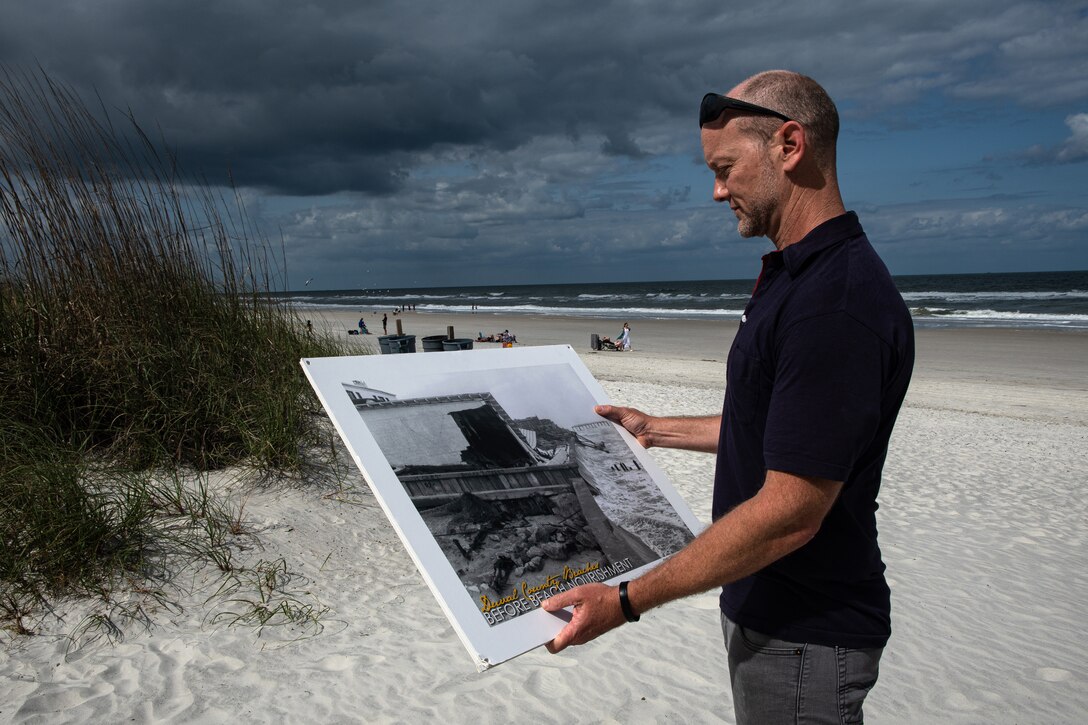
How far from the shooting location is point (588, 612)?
4.63 ft

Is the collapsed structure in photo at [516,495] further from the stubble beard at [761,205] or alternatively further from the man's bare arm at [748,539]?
the stubble beard at [761,205]

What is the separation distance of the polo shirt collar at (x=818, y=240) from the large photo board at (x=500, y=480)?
833 mm

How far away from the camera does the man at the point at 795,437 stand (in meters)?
1.19

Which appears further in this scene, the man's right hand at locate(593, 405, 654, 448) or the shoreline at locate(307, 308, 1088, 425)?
the shoreline at locate(307, 308, 1088, 425)

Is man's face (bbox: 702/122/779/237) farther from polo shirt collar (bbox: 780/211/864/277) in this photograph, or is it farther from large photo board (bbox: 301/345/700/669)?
large photo board (bbox: 301/345/700/669)

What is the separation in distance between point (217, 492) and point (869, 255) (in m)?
3.98

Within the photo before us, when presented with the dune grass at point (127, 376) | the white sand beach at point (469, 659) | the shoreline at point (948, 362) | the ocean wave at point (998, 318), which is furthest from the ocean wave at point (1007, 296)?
the dune grass at point (127, 376)

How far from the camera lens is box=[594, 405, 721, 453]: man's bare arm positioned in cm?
198

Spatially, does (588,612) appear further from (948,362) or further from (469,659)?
(948,362)

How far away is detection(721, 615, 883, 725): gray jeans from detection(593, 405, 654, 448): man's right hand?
2.44 ft

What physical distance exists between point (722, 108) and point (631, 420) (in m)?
0.99

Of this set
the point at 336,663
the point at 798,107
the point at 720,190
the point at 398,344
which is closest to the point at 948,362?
the point at 398,344

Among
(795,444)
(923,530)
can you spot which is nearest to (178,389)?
(795,444)

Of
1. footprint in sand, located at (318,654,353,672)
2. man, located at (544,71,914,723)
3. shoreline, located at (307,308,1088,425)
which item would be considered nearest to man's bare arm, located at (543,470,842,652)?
man, located at (544,71,914,723)
